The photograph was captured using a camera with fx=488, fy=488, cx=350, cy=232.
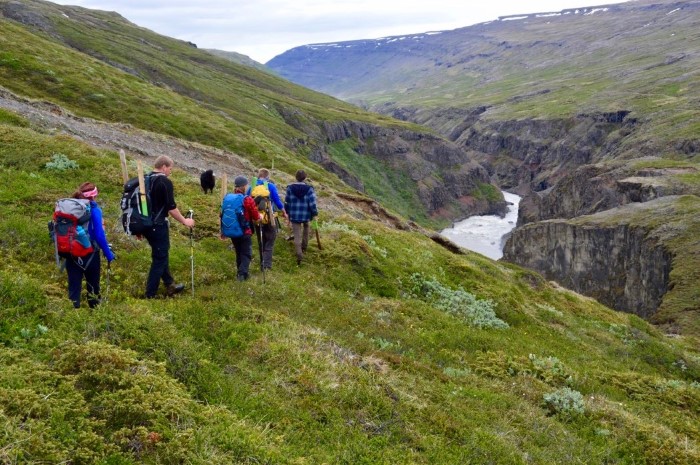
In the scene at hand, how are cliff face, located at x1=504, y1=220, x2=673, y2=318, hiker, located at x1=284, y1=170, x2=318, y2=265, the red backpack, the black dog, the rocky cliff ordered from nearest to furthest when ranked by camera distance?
the red backpack
hiker, located at x1=284, y1=170, x2=318, y2=265
the black dog
the rocky cliff
cliff face, located at x1=504, y1=220, x2=673, y2=318

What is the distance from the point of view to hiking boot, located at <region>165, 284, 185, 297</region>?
1224 centimetres

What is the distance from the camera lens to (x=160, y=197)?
37.1 feet

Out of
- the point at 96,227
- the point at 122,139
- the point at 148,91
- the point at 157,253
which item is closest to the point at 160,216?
the point at 157,253

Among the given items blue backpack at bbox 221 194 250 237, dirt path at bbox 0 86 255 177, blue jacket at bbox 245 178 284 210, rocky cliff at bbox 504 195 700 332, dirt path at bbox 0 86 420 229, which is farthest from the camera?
rocky cliff at bbox 504 195 700 332

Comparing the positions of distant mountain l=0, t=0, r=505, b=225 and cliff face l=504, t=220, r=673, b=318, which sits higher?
distant mountain l=0, t=0, r=505, b=225

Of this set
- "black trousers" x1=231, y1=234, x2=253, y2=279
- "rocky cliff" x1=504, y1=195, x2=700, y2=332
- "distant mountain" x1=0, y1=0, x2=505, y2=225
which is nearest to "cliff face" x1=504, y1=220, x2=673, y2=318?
"rocky cliff" x1=504, y1=195, x2=700, y2=332

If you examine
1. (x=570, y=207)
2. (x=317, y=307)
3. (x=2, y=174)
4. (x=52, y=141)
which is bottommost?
(x=570, y=207)

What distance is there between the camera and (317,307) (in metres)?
14.2

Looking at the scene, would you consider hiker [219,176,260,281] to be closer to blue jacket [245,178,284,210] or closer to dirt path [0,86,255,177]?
blue jacket [245,178,284,210]

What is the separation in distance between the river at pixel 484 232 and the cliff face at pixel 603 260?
38.1 m

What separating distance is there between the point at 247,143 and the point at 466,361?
56.1m

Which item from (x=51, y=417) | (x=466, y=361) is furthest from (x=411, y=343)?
(x=51, y=417)

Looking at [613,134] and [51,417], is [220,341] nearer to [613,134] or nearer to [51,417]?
Answer: [51,417]

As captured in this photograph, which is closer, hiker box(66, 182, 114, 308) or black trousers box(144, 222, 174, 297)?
hiker box(66, 182, 114, 308)
